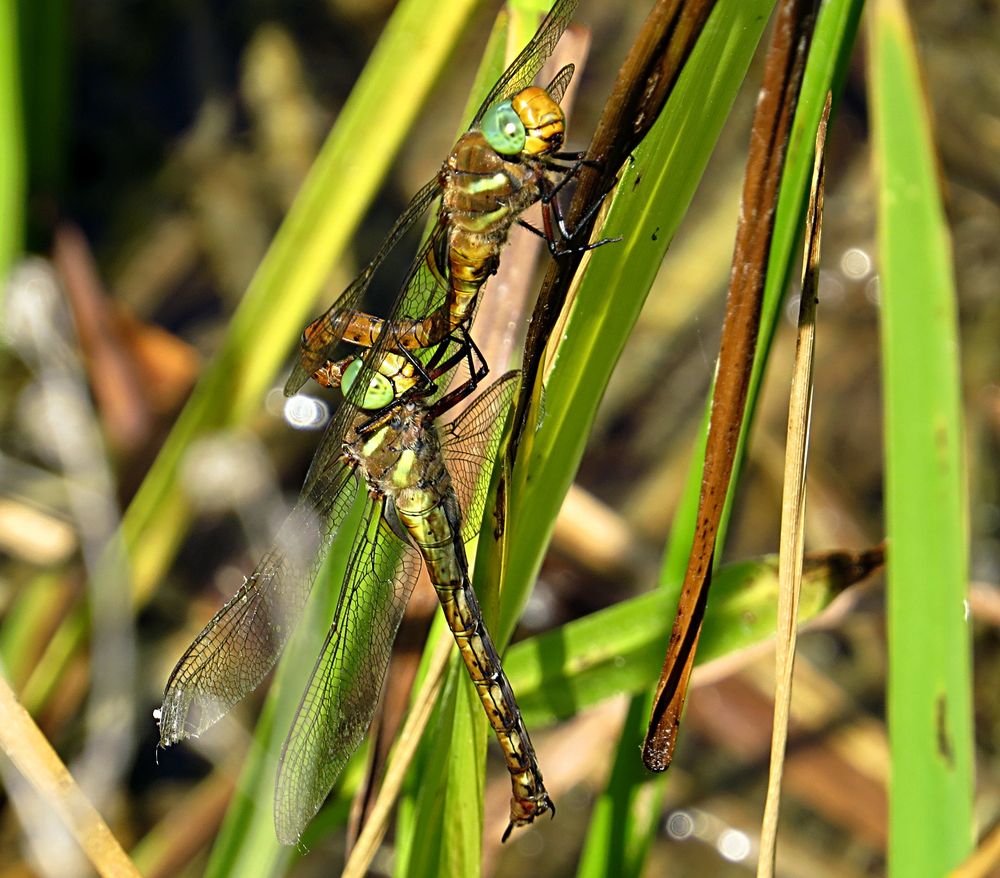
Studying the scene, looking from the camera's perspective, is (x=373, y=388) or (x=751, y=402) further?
(x=373, y=388)

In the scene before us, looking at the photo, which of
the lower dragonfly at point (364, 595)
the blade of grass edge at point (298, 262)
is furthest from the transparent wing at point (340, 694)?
the blade of grass edge at point (298, 262)

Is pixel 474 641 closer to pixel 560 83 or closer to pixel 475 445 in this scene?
pixel 475 445

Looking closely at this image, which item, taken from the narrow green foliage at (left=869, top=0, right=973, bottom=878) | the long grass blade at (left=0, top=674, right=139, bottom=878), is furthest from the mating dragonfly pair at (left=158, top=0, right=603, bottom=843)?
the narrow green foliage at (left=869, top=0, right=973, bottom=878)

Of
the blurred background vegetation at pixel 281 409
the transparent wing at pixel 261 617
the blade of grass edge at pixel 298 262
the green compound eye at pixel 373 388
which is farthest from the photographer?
the blurred background vegetation at pixel 281 409

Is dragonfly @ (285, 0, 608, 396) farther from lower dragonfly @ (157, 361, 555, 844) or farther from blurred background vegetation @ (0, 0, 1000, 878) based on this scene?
blurred background vegetation @ (0, 0, 1000, 878)

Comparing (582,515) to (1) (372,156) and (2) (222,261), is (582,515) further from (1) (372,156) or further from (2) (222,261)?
(2) (222,261)

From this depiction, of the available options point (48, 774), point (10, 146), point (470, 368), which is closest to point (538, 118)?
point (470, 368)

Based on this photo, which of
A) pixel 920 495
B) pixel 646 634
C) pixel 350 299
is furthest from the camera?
pixel 350 299

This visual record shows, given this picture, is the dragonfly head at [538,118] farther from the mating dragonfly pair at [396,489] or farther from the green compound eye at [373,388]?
the green compound eye at [373,388]
